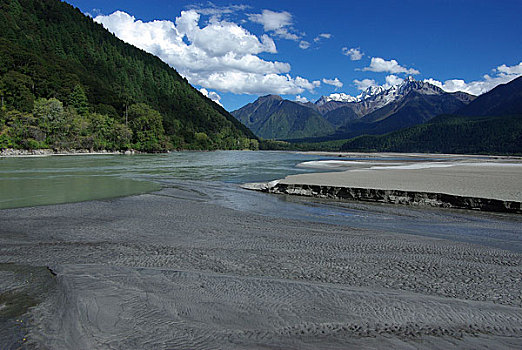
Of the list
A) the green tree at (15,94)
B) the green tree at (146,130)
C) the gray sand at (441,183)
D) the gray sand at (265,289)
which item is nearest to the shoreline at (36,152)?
the green tree at (15,94)

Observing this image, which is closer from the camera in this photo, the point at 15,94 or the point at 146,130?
the point at 15,94

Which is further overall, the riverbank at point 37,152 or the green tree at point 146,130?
the green tree at point 146,130

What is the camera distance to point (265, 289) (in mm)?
5578

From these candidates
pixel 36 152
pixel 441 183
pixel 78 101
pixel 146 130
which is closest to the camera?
pixel 441 183

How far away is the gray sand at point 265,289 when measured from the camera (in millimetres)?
4039

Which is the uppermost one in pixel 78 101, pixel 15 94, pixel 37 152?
pixel 78 101

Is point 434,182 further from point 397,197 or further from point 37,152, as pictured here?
point 37,152

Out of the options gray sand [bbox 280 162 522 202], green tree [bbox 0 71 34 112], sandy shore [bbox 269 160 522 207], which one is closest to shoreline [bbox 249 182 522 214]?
sandy shore [bbox 269 160 522 207]

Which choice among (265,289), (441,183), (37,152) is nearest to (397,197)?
(441,183)

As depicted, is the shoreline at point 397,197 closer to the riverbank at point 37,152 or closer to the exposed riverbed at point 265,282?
the exposed riverbed at point 265,282

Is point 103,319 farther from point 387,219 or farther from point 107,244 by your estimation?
point 387,219

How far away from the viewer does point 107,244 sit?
28.3ft

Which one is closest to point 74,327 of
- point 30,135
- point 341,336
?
point 341,336

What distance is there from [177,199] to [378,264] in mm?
13149
